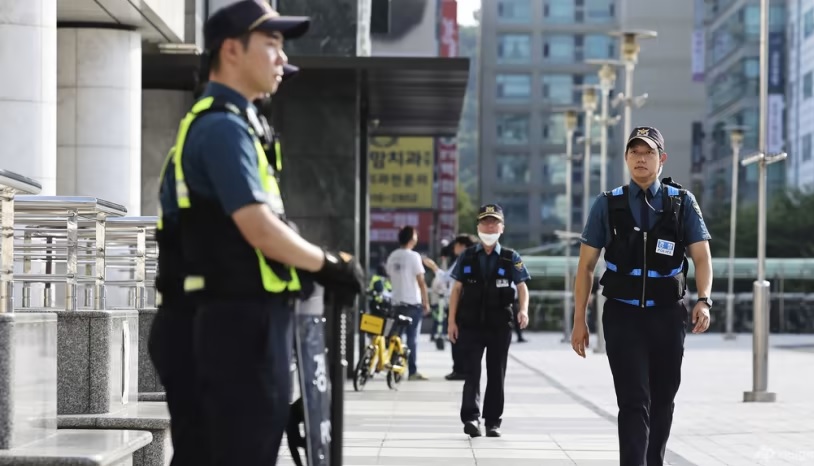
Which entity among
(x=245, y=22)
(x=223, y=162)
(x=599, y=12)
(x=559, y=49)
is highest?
(x=599, y=12)

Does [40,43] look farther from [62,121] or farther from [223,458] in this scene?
[223,458]

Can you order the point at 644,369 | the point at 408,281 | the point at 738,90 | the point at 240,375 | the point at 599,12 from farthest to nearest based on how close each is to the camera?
the point at 599,12 → the point at 738,90 → the point at 408,281 → the point at 644,369 → the point at 240,375

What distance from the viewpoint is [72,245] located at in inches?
346

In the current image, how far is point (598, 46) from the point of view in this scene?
131m

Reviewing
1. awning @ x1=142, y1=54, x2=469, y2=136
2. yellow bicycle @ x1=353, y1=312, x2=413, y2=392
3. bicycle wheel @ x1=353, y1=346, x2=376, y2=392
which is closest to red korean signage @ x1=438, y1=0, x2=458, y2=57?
awning @ x1=142, y1=54, x2=469, y2=136

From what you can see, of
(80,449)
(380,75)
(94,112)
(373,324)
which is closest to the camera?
(80,449)

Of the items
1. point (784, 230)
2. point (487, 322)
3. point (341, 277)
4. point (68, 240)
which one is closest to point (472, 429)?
point (487, 322)

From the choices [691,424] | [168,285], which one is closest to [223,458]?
[168,285]

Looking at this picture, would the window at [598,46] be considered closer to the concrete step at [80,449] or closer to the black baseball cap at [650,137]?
the black baseball cap at [650,137]

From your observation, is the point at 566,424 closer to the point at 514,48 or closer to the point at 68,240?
the point at 68,240

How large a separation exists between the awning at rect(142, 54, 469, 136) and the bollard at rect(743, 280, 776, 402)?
502 cm

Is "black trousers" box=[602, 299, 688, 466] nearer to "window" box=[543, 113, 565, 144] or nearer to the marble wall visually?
the marble wall

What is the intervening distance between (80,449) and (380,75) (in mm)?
16275

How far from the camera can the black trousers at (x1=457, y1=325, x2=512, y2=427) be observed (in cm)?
1370
